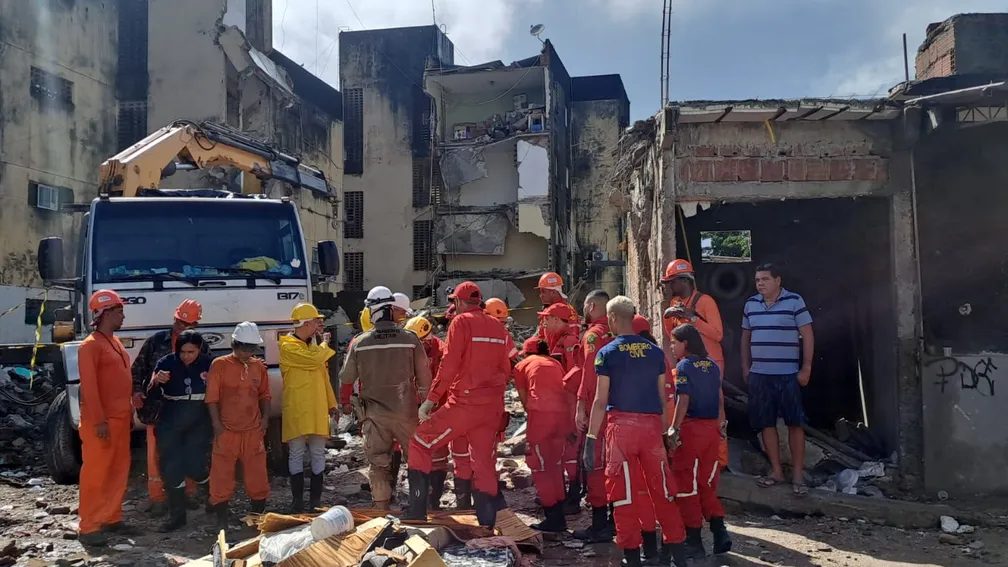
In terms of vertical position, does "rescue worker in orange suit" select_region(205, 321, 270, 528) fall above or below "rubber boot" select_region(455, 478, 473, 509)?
above

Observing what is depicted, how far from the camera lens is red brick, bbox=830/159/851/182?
7.30m

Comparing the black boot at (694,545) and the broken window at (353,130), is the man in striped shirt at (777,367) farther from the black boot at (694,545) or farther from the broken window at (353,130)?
the broken window at (353,130)

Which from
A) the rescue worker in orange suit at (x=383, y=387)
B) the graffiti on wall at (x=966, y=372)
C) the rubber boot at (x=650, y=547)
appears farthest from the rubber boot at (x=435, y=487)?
the graffiti on wall at (x=966, y=372)

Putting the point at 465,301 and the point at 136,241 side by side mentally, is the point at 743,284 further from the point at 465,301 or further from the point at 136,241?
the point at 136,241

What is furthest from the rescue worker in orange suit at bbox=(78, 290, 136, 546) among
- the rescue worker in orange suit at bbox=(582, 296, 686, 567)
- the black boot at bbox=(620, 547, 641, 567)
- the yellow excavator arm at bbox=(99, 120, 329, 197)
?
the black boot at bbox=(620, 547, 641, 567)

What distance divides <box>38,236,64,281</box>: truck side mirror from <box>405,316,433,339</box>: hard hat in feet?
10.5

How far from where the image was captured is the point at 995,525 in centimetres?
610

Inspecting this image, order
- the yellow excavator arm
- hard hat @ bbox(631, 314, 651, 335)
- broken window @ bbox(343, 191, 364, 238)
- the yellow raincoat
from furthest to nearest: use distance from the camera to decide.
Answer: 1. broken window @ bbox(343, 191, 364, 238)
2. the yellow excavator arm
3. the yellow raincoat
4. hard hat @ bbox(631, 314, 651, 335)

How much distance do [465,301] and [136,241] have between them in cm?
337

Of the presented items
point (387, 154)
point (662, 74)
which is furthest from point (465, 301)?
point (387, 154)

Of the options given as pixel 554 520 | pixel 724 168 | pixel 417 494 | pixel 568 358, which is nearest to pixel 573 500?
pixel 554 520

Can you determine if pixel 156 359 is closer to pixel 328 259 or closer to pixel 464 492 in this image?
pixel 328 259

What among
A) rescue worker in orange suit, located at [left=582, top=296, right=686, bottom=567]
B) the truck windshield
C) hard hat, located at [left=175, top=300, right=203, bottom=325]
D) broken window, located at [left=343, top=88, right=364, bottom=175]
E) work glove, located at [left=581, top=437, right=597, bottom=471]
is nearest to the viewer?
rescue worker in orange suit, located at [left=582, top=296, right=686, bottom=567]

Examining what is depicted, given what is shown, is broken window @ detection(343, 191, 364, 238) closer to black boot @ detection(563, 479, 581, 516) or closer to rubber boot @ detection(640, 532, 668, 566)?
black boot @ detection(563, 479, 581, 516)
